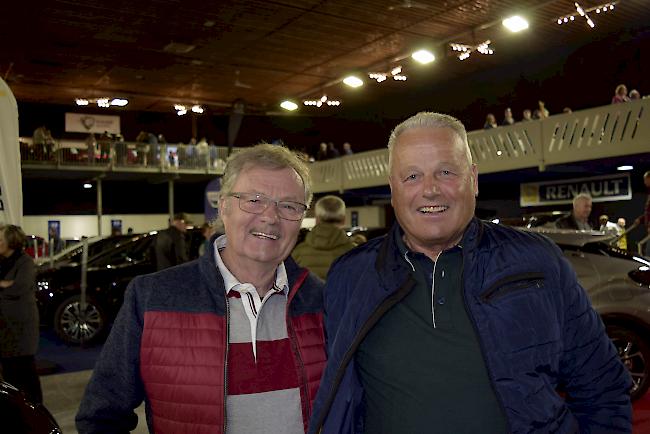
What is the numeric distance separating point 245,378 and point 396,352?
466 millimetres

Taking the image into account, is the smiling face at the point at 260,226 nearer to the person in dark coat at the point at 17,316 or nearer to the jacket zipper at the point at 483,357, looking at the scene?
the jacket zipper at the point at 483,357

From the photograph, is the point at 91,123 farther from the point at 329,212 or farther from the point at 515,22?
the point at 329,212

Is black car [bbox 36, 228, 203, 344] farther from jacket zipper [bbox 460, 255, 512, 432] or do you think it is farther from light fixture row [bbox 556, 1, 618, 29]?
light fixture row [bbox 556, 1, 618, 29]

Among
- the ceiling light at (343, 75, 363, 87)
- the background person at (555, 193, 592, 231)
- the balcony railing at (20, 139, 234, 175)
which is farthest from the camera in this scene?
the balcony railing at (20, 139, 234, 175)

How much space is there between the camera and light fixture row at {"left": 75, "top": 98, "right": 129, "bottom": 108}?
73.7ft

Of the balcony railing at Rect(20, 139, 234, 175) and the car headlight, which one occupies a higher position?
the balcony railing at Rect(20, 139, 234, 175)

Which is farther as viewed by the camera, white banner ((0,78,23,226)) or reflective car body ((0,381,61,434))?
white banner ((0,78,23,226))

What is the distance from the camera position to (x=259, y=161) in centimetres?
199

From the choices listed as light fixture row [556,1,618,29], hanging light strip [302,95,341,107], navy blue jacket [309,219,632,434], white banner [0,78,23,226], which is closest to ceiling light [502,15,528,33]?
light fixture row [556,1,618,29]

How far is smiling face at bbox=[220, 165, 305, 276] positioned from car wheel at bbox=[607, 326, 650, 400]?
4.22 meters

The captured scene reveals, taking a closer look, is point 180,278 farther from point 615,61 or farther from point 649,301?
point 615,61

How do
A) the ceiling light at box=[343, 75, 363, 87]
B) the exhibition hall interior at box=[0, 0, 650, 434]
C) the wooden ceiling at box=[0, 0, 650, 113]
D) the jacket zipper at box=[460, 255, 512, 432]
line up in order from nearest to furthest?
the jacket zipper at box=[460, 255, 512, 432], the exhibition hall interior at box=[0, 0, 650, 434], the wooden ceiling at box=[0, 0, 650, 113], the ceiling light at box=[343, 75, 363, 87]

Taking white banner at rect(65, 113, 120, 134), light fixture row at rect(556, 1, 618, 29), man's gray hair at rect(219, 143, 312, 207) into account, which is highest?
light fixture row at rect(556, 1, 618, 29)

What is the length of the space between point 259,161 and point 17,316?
13.3 feet
